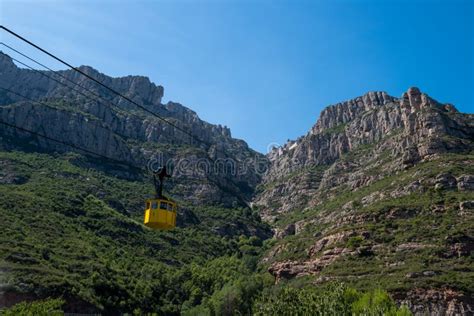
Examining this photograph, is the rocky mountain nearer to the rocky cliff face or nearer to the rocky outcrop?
the rocky outcrop

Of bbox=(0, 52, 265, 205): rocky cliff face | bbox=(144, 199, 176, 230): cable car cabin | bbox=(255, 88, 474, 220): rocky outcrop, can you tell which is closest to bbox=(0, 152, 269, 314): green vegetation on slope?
bbox=(0, 52, 265, 205): rocky cliff face

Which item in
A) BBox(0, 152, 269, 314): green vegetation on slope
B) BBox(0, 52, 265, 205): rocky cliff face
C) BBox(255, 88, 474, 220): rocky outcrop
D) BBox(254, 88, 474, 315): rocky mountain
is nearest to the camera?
BBox(0, 152, 269, 314): green vegetation on slope

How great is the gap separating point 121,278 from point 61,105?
11121cm

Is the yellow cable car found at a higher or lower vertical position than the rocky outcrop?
lower

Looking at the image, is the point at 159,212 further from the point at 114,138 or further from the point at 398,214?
the point at 114,138

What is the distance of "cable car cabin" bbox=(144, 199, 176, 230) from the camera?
82.6ft

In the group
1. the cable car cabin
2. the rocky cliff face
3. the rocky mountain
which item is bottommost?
the cable car cabin

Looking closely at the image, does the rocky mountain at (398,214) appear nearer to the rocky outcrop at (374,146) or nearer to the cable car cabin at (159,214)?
the rocky outcrop at (374,146)

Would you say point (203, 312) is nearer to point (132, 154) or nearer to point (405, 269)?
point (405, 269)

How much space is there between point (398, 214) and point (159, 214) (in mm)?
80508

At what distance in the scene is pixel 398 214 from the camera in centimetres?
9638

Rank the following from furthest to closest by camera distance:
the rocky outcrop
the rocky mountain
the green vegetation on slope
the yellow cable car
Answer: the rocky outcrop, the rocky mountain, the green vegetation on slope, the yellow cable car

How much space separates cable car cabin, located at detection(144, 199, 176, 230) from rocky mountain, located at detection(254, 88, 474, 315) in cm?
5395

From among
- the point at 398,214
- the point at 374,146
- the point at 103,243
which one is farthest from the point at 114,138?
the point at 398,214
